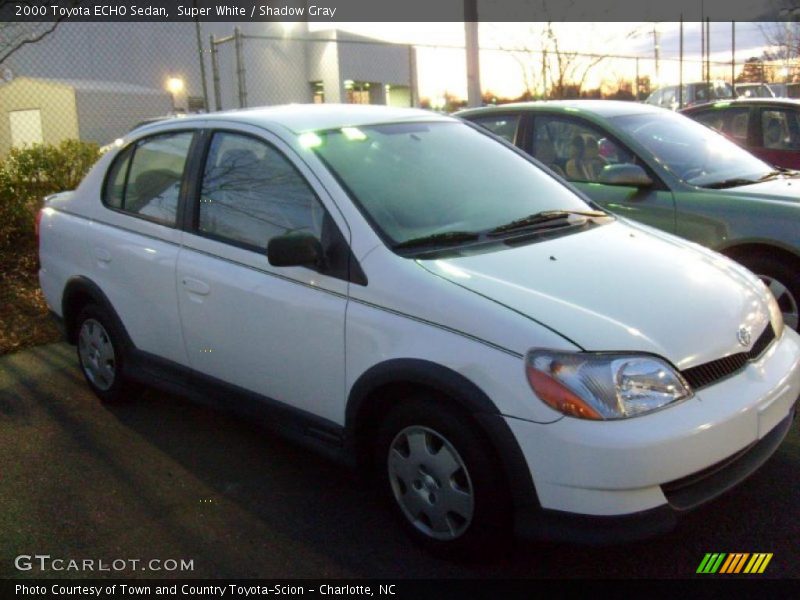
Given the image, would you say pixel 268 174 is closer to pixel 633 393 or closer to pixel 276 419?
pixel 276 419

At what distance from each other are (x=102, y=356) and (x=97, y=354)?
0.22 ft

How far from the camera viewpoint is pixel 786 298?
16.7 feet

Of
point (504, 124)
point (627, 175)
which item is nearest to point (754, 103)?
point (504, 124)

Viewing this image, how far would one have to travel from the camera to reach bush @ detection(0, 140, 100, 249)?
25.9 feet

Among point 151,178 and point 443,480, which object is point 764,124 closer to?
point 151,178

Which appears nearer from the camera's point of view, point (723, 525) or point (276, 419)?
point (723, 525)

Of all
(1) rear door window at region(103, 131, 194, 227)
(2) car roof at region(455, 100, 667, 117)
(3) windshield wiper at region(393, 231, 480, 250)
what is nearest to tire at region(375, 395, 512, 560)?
(3) windshield wiper at region(393, 231, 480, 250)

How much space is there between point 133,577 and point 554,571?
1.59 m

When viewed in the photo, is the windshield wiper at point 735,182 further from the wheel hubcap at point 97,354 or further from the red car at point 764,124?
the wheel hubcap at point 97,354

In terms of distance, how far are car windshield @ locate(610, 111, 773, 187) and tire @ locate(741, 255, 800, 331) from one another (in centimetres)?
69

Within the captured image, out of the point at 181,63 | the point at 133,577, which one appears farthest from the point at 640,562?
the point at 181,63

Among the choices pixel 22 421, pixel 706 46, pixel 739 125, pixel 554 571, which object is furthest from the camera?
pixel 706 46

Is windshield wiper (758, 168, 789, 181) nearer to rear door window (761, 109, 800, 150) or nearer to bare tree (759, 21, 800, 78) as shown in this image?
rear door window (761, 109, 800, 150)

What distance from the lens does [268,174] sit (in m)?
3.74
